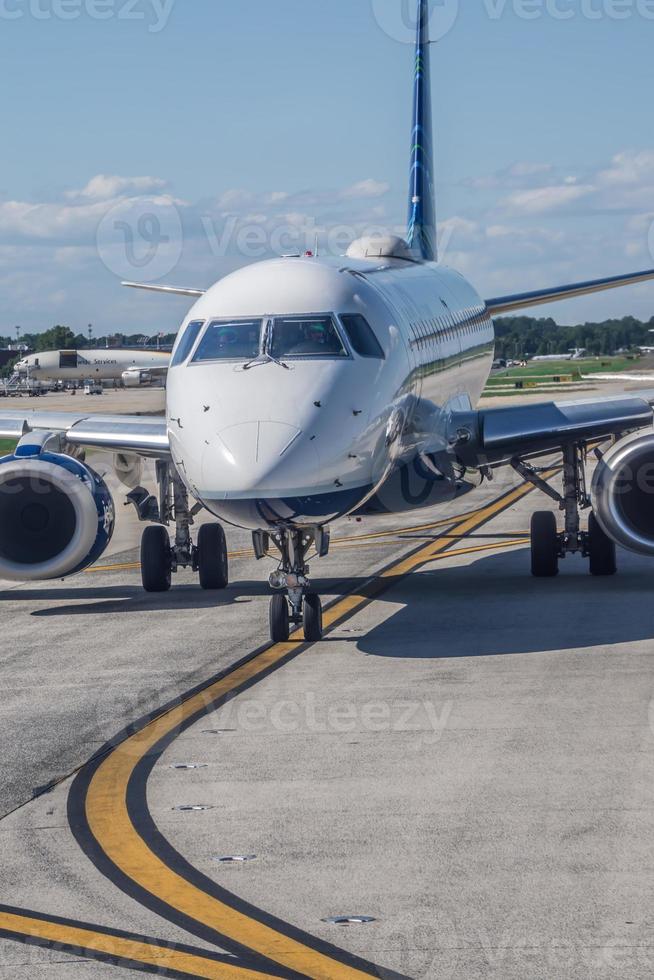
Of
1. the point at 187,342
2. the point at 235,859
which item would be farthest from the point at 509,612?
the point at 235,859

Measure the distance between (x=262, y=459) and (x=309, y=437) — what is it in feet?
1.67

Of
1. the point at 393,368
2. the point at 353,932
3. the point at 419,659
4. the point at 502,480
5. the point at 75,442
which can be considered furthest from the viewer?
the point at 502,480

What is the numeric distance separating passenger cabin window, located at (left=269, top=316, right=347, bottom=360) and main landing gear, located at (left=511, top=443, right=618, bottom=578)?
514 cm

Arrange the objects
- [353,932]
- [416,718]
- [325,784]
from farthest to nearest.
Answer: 1. [416,718]
2. [325,784]
3. [353,932]

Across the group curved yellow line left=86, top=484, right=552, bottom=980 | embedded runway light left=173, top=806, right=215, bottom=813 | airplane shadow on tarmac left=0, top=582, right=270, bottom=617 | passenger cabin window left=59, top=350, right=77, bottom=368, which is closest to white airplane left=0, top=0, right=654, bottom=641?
airplane shadow on tarmac left=0, top=582, right=270, bottom=617

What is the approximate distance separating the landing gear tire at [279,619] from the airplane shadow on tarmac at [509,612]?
30.7 inches

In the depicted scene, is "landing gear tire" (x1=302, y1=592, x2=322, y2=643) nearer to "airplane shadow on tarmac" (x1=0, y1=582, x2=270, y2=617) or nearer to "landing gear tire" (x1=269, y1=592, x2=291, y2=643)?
"landing gear tire" (x1=269, y1=592, x2=291, y2=643)

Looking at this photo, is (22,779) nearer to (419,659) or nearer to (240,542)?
(419,659)

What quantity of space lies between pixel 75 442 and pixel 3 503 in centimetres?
173

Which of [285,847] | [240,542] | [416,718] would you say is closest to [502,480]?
[240,542]

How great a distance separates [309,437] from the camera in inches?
508

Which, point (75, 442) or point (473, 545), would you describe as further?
point (473, 545)

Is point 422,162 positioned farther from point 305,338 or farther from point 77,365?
point 77,365

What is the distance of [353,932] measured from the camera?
6.84 m
